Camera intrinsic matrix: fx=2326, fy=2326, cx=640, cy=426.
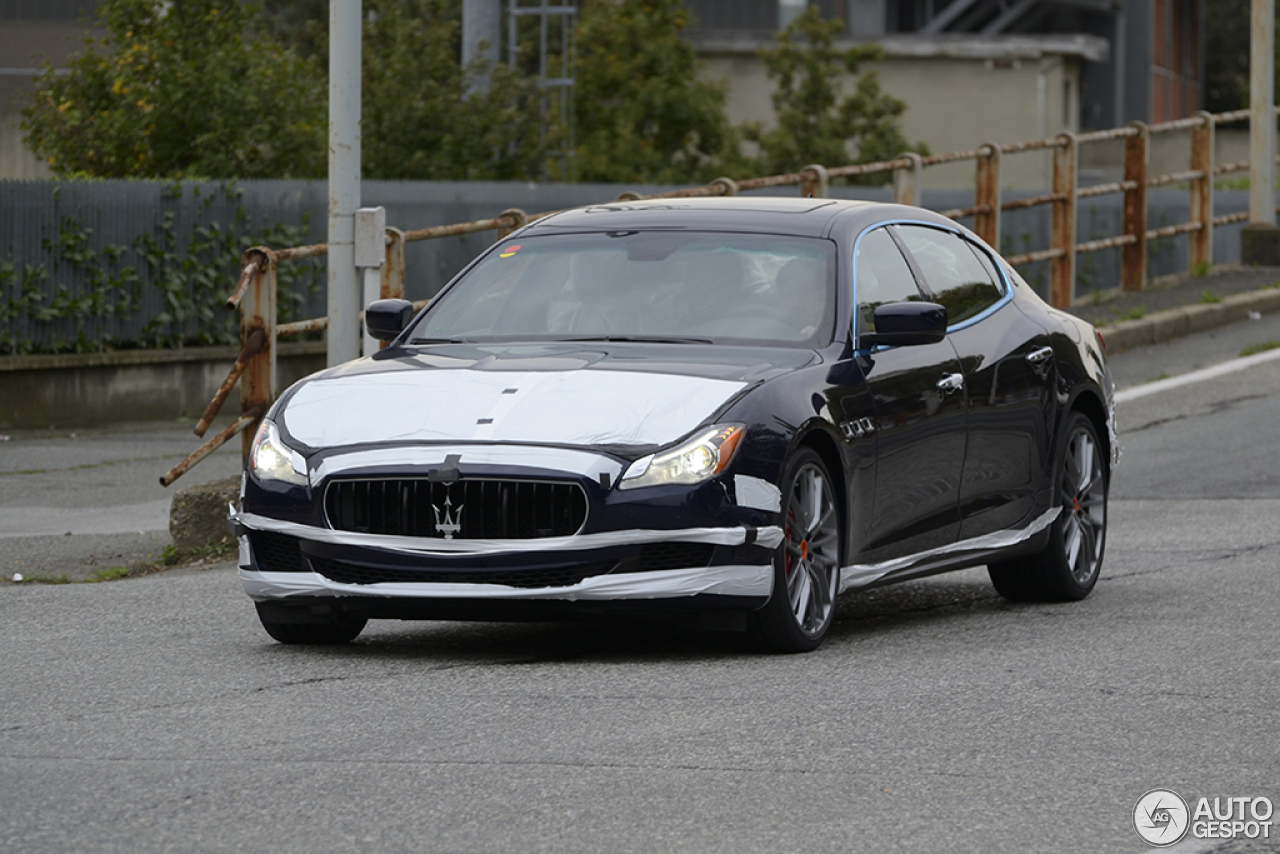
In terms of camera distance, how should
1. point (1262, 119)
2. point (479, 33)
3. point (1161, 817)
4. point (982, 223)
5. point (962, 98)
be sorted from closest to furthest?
point (1161, 817) < point (982, 223) < point (1262, 119) < point (479, 33) < point (962, 98)

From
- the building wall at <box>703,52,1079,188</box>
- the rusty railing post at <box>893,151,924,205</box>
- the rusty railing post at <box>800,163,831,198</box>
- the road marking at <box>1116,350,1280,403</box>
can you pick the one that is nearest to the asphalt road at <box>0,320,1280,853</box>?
the road marking at <box>1116,350,1280,403</box>

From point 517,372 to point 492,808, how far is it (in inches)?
103

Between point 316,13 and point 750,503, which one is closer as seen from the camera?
point 750,503

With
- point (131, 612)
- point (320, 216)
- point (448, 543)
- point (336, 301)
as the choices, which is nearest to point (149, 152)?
point (320, 216)

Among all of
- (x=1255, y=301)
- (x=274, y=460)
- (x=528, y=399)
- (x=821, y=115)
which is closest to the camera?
(x=528, y=399)

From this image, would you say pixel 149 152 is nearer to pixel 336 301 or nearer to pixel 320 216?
pixel 320 216

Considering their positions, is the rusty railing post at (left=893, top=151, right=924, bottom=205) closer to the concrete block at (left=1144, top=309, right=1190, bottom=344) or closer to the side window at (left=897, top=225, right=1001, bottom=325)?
the concrete block at (left=1144, top=309, right=1190, bottom=344)

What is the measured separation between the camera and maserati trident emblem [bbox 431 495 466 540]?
7.20m

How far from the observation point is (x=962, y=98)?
1634 inches

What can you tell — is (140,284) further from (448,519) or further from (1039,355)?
(448,519)

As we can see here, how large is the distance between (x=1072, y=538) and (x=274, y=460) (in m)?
3.60

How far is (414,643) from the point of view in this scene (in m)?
7.97

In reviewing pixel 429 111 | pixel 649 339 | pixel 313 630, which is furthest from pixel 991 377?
pixel 429 111

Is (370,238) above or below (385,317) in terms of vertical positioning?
above
